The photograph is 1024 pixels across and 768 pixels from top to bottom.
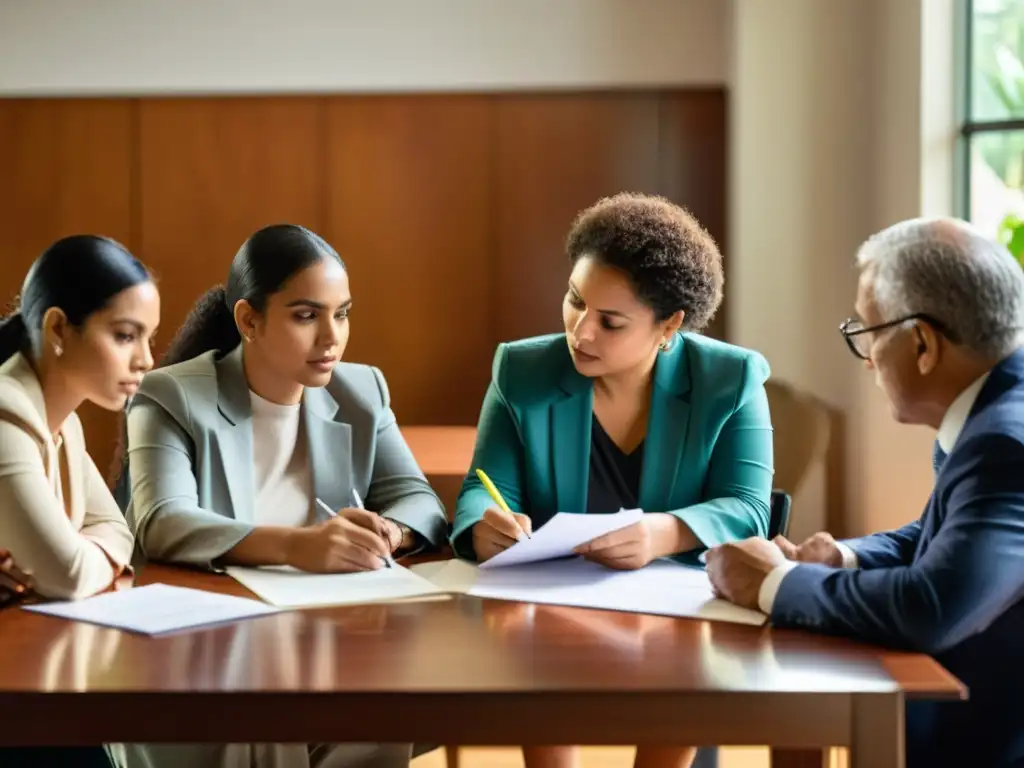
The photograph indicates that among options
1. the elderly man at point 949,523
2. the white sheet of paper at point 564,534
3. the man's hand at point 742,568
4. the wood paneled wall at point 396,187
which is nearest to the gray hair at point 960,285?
the elderly man at point 949,523

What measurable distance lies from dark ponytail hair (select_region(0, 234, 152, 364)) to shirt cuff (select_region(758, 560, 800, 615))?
94 centimetres

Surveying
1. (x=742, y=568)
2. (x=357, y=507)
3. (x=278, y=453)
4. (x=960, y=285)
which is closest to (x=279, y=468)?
(x=278, y=453)

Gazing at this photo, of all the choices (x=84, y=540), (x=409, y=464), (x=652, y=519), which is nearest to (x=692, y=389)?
(x=652, y=519)

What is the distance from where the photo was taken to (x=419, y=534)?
1.95 meters

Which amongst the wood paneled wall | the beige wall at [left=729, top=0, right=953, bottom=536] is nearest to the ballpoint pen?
the beige wall at [left=729, top=0, right=953, bottom=536]

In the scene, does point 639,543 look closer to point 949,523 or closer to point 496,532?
point 496,532

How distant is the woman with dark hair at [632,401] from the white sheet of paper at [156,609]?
48 cm

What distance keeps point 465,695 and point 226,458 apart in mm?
843

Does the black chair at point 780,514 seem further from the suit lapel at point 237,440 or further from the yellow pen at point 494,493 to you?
the suit lapel at point 237,440

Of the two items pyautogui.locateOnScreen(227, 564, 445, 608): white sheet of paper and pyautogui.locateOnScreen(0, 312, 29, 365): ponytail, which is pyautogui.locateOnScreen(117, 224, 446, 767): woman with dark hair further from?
pyautogui.locateOnScreen(0, 312, 29, 365): ponytail

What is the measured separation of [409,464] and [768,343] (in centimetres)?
273

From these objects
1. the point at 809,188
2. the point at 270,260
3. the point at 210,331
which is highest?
the point at 809,188

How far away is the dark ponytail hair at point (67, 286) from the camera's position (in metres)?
1.65

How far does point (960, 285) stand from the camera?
1.45 meters
